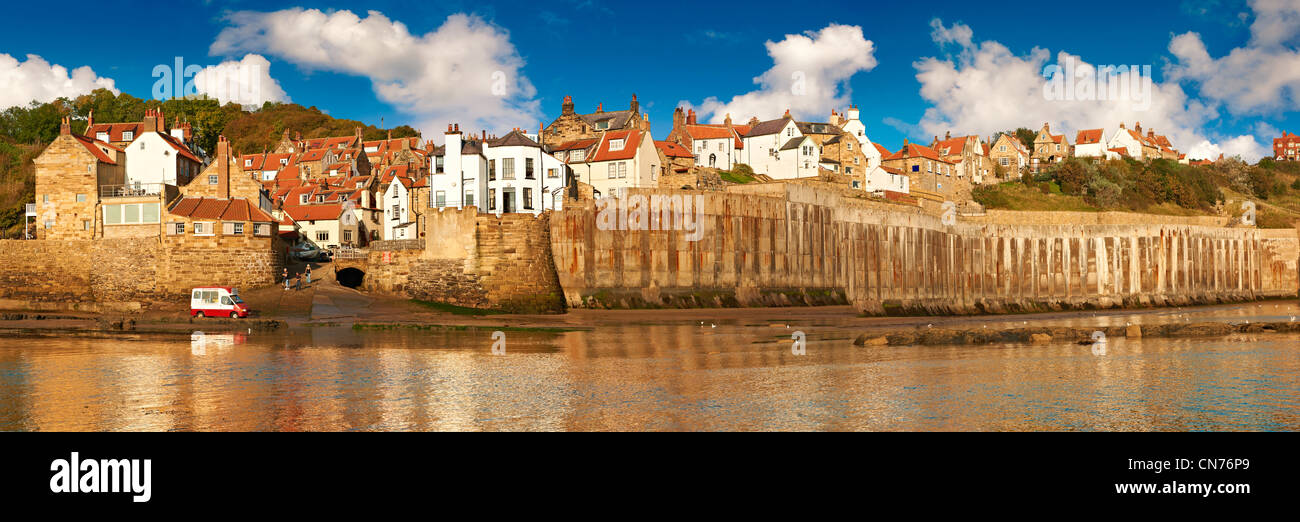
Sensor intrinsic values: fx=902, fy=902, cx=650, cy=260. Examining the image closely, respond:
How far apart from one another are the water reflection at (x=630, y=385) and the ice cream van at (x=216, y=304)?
10032mm

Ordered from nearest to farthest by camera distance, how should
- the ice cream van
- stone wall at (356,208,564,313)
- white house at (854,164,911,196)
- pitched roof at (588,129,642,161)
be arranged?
the ice cream van < stone wall at (356,208,564,313) < pitched roof at (588,129,642,161) < white house at (854,164,911,196)

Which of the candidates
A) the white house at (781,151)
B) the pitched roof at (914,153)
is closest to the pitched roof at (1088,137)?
the pitched roof at (914,153)

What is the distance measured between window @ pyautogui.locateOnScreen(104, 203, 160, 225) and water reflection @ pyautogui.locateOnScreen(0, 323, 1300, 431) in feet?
80.3

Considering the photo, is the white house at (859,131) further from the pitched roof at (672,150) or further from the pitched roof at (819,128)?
the pitched roof at (672,150)

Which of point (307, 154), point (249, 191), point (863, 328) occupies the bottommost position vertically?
point (863, 328)

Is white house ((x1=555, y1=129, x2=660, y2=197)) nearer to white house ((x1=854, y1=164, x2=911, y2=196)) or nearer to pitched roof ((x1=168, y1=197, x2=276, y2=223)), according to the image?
pitched roof ((x1=168, y1=197, x2=276, y2=223))

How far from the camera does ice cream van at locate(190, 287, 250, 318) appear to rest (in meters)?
49.4

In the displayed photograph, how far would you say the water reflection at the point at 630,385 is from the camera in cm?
1883

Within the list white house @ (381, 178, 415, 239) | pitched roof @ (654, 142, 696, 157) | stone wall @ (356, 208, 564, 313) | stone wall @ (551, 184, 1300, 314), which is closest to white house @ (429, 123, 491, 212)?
white house @ (381, 178, 415, 239)
